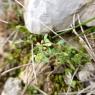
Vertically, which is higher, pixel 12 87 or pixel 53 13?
pixel 53 13

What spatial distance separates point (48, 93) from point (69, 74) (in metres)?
0.18

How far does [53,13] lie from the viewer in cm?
172

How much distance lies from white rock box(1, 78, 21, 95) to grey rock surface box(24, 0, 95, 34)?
352mm

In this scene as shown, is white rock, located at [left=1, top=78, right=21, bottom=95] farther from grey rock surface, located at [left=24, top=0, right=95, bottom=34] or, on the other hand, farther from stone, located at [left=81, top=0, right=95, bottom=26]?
stone, located at [left=81, top=0, right=95, bottom=26]

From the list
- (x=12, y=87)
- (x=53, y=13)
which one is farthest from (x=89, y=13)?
(x=12, y=87)

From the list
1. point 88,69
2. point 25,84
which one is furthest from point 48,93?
point 88,69

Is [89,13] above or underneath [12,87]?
above

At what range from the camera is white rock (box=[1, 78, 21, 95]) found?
182cm

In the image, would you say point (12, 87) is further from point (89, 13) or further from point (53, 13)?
point (89, 13)

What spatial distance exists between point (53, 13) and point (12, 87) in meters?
0.55

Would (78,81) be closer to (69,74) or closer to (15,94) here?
(69,74)

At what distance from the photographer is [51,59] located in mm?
1763

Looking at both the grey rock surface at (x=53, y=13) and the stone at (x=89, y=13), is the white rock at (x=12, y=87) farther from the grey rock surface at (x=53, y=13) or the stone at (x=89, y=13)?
the stone at (x=89, y=13)

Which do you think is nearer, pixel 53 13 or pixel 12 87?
pixel 53 13
